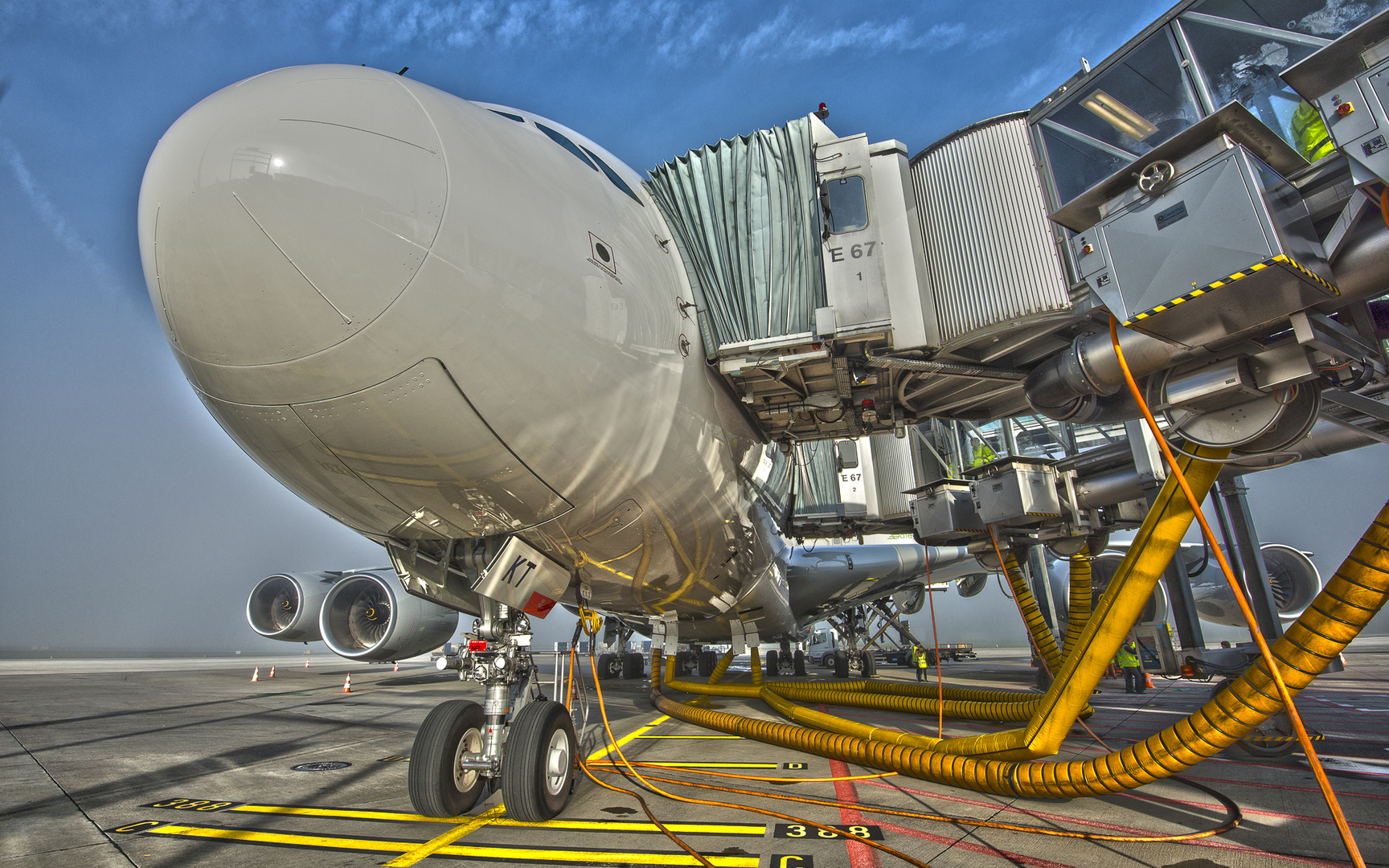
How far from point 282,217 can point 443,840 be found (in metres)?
3.46

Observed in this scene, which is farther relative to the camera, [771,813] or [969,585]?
[969,585]

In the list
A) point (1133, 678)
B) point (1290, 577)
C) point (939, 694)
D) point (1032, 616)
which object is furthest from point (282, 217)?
point (1290, 577)

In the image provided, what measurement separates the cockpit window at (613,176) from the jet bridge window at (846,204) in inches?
69.4

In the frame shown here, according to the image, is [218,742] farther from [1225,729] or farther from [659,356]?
[1225,729]

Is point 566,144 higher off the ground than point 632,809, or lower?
higher

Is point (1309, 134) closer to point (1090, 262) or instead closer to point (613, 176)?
point (1090, 262)

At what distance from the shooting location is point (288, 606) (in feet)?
52.9

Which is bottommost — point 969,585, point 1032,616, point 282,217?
point 1032,616

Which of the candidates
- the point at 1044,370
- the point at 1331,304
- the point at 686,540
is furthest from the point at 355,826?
the point at 1331,304

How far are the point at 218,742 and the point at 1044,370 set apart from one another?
31.4 feet

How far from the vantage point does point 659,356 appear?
13.3ft

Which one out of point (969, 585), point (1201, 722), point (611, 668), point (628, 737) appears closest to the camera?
point (1201, 722)

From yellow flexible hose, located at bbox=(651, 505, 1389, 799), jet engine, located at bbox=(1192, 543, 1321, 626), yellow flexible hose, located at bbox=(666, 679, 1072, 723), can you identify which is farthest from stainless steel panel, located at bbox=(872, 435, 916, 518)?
yellow flexible hose, located at bbox=(651, 505, 1389, 799)

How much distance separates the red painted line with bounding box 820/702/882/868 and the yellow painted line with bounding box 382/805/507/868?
226cm
